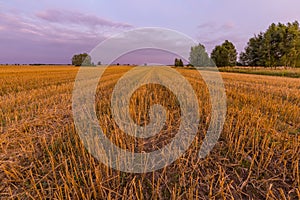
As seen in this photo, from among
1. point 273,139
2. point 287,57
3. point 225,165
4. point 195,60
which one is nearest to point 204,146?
point 225,165

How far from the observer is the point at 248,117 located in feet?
11.1

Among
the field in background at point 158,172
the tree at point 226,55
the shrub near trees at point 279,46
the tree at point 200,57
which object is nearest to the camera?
the field in background at point 158,172

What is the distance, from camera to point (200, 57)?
57.0m

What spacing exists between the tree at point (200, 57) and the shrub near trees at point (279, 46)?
1307 cm

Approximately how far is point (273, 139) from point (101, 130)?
280 cm

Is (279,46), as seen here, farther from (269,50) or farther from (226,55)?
(226,55)

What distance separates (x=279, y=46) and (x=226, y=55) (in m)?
12.7

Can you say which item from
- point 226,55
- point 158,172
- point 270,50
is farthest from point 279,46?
point 158,172

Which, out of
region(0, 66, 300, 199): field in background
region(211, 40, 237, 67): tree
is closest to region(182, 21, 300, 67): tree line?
region(211, 40, 237, 67): tree

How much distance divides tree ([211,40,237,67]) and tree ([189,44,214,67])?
2.60 meters

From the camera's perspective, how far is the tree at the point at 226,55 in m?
48.0

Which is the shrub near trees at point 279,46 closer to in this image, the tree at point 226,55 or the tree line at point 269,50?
the tree line at point 269,50

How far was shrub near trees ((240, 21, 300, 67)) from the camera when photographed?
3734 cm

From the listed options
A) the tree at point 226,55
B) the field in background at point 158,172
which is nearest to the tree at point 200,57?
the tree at point 226,55
